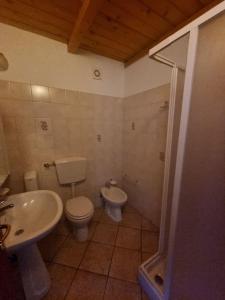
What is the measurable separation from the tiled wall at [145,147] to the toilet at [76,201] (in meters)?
0.76

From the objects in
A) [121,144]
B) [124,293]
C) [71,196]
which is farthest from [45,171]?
[124,293]

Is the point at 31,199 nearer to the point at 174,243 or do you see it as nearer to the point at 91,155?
the point at 91,155

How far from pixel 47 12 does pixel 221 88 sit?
1.54 m

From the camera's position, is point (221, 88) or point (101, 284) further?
point (101, 284)

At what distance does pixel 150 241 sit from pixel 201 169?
1422 mm

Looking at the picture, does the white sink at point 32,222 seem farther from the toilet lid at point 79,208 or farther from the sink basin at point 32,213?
the toilet lid at point 79,208

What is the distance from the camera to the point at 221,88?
514mm

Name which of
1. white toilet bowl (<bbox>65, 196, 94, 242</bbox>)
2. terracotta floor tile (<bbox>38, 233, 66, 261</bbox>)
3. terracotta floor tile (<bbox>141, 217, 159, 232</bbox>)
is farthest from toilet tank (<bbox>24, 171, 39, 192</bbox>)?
terracotta floor tile (<bbox>141, 217, 159, 232</bbox>)

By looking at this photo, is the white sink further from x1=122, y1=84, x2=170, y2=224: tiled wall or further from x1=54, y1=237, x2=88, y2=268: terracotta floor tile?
x1=122, y1=84, x2=170, y2=224: tiled wall

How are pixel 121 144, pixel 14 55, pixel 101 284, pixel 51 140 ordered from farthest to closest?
1. pixel 121 144
2. pixel 51 140
3. pixel 14 55
4. pixel 101 284

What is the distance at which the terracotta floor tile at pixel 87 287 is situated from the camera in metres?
1.09

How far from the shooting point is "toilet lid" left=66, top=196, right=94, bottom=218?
4.85 ft

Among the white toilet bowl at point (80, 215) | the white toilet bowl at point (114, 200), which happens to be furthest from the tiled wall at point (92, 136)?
the white toilet bowl at point (80, 215)

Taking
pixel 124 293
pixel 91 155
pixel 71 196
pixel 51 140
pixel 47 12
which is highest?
pixel 47 12
